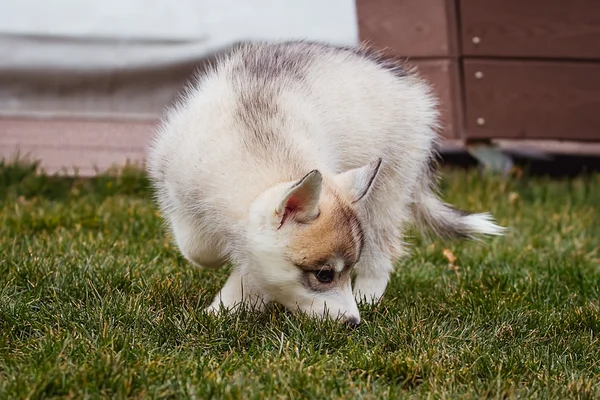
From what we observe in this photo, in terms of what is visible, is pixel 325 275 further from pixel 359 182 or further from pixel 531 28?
pixel 531 28

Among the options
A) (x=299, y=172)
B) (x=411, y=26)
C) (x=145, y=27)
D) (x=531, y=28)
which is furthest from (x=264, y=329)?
(x=531, y=28)

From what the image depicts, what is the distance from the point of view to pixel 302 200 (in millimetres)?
3031


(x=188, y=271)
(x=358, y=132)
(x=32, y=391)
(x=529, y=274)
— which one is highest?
(x=358, y=132)

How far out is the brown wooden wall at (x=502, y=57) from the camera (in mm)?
7328

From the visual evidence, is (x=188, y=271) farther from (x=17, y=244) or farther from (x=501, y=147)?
(x=501, y=147)

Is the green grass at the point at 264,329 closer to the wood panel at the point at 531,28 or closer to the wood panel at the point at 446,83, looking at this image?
the wood panel at the point at 446,83

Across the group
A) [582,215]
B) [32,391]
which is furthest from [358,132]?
[582,215]

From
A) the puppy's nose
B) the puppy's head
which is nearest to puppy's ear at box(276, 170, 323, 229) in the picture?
the puppy's head

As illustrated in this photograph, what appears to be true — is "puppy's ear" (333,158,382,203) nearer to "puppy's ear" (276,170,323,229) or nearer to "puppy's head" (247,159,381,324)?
"puppy's head" (247,159,381,324)

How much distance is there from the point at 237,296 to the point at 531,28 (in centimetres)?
476

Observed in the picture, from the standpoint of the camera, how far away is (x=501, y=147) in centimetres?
773

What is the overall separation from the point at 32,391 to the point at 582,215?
15.8ft

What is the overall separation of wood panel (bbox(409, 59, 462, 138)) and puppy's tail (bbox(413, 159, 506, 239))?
2924mm

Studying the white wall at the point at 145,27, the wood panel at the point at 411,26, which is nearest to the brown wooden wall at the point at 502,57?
the wood panel at the point at 411,26
